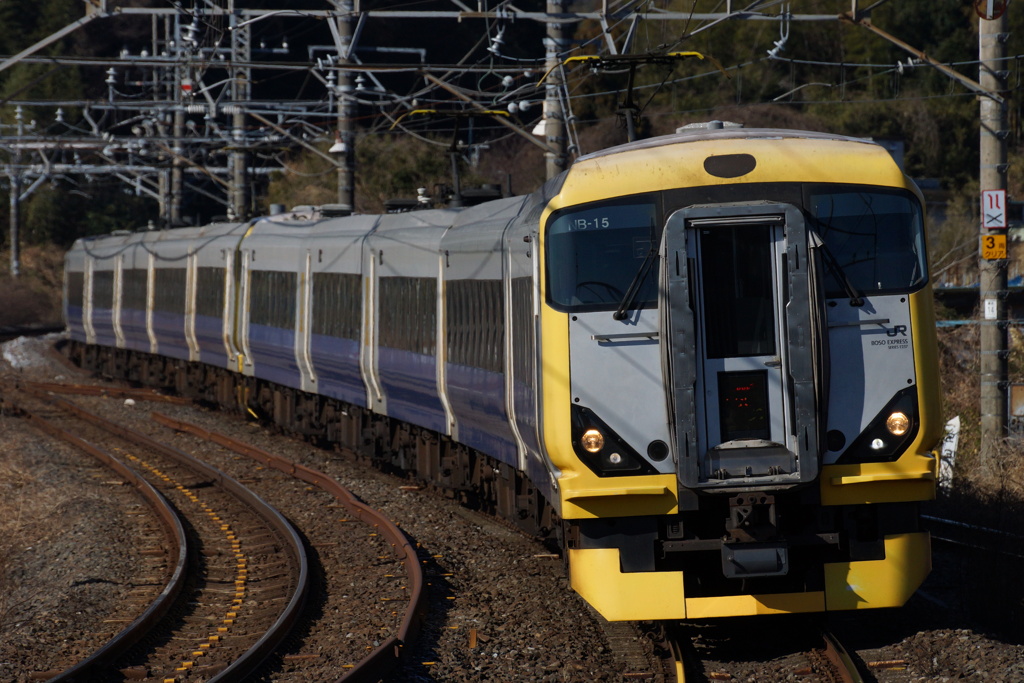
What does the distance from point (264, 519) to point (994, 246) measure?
7.32m

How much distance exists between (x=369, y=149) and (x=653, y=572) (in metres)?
32.9

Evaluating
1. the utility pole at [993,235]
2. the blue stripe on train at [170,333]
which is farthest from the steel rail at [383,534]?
the utility pole at [993,235]

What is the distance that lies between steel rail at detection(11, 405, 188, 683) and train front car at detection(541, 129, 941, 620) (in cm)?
280

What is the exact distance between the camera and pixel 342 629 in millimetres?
8750

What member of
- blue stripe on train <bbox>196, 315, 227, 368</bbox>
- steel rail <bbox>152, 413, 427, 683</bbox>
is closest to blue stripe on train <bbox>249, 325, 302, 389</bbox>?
steel rail <bbox>152, 413, 427, 683</bbox>

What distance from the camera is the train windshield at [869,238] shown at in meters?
7.46

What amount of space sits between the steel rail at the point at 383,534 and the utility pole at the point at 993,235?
5.57 metres

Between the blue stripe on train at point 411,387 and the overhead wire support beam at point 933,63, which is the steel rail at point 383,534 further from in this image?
the overhead wire support beam at point 933,63

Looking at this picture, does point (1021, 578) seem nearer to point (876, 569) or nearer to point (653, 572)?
point (876, 569)

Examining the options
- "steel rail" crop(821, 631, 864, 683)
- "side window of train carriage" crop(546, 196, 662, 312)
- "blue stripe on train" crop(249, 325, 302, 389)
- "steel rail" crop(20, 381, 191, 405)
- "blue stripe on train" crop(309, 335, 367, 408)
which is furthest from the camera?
"steel rail" crop(20, 381, 191, 405)

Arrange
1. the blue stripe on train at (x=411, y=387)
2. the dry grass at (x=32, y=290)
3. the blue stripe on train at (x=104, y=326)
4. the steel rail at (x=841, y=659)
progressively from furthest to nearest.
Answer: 1. the dry grass at (x=32, y=290)
2. the blue stripe on train at (x=104, y=326)
3. the blue stripe on train at (x=411, y=387)
4. the steel rail at (x=841, y=659)

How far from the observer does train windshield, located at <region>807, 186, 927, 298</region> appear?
7461mm

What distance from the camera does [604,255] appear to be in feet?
25.0

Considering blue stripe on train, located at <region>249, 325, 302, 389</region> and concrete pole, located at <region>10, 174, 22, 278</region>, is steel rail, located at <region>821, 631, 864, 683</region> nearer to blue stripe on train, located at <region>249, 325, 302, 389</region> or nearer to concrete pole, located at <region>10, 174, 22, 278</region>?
blue stripe on train, located at <region>249, 325, 302, 389</region>
